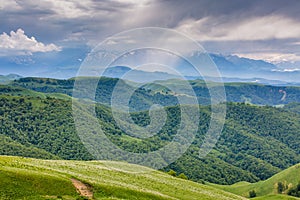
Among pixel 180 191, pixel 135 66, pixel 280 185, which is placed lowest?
pixel 280 185

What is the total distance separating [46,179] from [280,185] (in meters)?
179

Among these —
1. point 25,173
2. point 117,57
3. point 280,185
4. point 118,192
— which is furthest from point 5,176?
point 280,185

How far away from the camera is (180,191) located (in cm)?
6944

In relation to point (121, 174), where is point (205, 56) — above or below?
above

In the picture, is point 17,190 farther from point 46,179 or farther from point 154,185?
point 154,185

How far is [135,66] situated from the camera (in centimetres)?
Result: 5309

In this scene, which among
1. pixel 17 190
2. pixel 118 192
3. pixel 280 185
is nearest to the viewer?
pixel 17 190

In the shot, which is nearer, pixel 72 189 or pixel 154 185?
pixel 72 189

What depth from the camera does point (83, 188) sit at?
4894cm

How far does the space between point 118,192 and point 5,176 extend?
54.0ft

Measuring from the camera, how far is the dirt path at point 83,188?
46969 mm

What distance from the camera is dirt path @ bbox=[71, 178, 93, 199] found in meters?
47.0

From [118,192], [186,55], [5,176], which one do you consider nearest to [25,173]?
[5,176]

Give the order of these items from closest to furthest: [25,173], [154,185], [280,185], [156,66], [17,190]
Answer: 1. [17,190]
2. [25,173]
3. [156,66]
4. [154,185]
5. [280,185]
